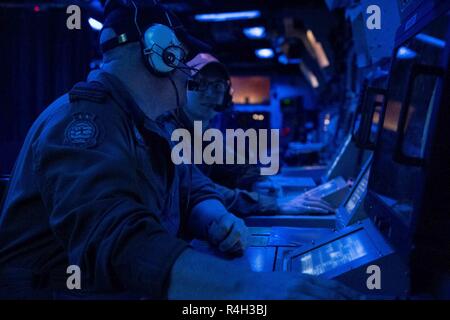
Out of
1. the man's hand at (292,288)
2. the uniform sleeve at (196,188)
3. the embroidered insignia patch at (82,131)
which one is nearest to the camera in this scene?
the man's hand at (292,288)

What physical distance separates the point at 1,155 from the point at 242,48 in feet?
23.3

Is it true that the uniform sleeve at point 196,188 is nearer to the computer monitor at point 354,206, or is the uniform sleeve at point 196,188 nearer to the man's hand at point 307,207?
the man's hand at point 307,207

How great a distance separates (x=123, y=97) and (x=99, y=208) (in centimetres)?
42

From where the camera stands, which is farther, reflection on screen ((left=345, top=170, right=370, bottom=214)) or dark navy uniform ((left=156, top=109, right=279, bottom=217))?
dark navy uniform ((left=156, top=109, right=279, bottom=217))

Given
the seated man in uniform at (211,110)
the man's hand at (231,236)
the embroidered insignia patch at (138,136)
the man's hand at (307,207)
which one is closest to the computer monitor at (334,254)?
the man's hand at (231,236)

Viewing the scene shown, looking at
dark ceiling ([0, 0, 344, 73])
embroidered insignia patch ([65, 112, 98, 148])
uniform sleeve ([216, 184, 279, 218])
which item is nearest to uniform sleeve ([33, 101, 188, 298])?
embroidered insignia patch ([65, 112, 98, 148])

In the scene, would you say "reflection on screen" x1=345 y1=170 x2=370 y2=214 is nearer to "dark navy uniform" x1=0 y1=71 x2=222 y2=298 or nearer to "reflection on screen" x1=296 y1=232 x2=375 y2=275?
"reflection on screen" x1=296 y1=232 x2=375 y2=275

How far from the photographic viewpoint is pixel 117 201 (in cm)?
83

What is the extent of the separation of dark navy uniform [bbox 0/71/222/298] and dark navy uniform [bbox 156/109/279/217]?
1.88 feet

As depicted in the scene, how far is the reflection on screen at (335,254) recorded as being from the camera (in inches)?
40.8

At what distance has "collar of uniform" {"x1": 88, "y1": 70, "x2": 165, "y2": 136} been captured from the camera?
111 centimetres

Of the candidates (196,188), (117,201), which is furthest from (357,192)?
(117,201)
